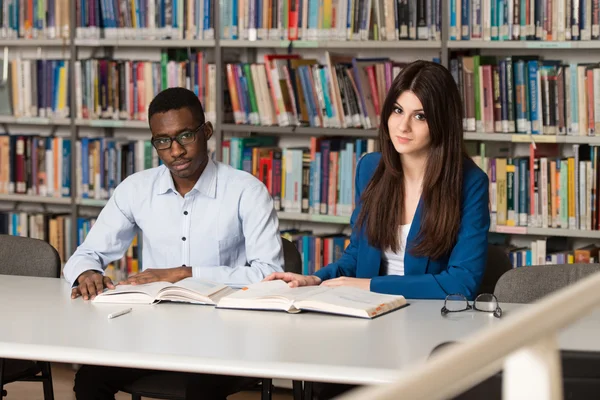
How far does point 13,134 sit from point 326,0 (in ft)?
6.19

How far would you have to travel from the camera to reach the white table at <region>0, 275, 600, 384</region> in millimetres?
1604

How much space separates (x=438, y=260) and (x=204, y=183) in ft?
2.31

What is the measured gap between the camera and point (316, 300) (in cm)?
200

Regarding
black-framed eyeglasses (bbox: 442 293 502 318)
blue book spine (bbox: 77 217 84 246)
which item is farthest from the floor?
black-framed eyeglasses (bbox: 442 293 502 318)

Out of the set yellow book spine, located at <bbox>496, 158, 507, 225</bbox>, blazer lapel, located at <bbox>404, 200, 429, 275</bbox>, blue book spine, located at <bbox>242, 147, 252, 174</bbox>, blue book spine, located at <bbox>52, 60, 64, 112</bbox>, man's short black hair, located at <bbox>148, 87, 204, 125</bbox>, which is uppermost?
blue book spine, located at <bbox>52, 60, 64, 112</bbox>

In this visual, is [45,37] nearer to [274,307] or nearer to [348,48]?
[348,48]

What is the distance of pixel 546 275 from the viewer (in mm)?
2270

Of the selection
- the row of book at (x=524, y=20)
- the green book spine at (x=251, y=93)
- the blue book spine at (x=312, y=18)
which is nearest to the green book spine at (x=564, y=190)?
the row of book at (x=524, y=20)

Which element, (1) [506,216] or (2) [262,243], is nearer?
(2) [262,243]

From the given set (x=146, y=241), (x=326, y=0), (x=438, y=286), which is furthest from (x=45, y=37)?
(x=438, y=286)

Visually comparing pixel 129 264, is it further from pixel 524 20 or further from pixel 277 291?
pixel 277 291

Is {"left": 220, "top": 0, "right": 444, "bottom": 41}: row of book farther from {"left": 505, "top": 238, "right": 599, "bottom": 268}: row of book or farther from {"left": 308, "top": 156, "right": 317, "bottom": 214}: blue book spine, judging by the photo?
{"left": 505, "top": 238, "right": 599, "bottom": 268}: row of book

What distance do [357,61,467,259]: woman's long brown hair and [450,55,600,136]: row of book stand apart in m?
1.07

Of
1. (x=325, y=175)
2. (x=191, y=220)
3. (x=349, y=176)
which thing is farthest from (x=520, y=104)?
(x=191, y=220)
